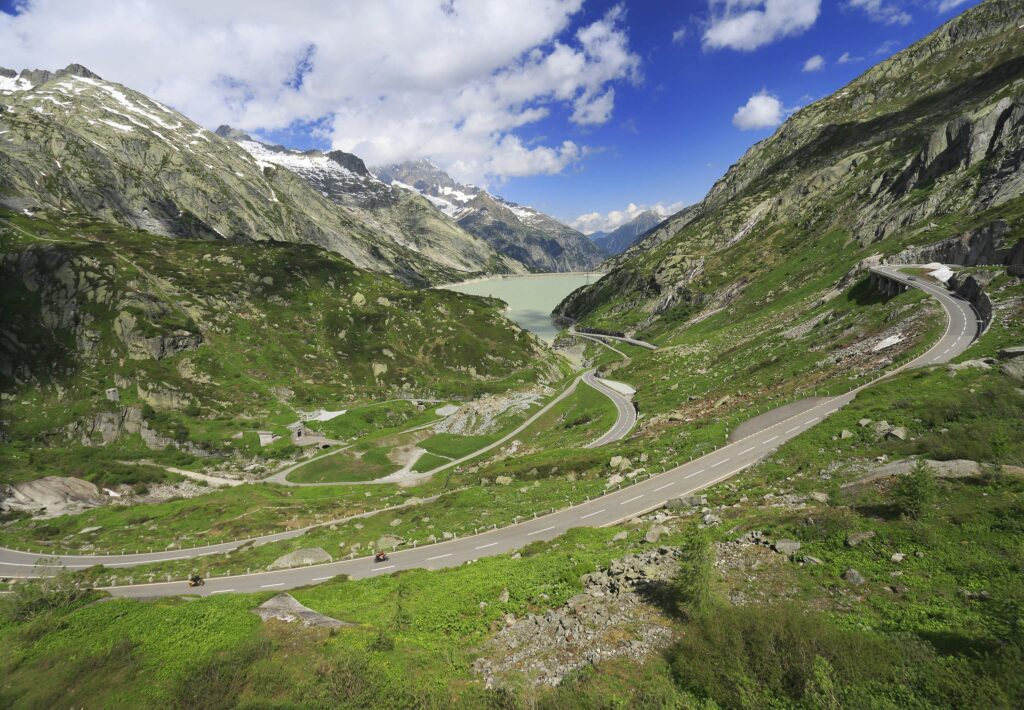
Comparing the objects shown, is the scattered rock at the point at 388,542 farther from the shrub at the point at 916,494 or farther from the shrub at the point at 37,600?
the shrub at the point at 916,494

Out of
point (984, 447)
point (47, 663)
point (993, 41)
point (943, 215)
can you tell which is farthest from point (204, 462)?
point (993, 41)

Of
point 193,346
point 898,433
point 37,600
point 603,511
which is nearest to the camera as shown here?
point 37,600

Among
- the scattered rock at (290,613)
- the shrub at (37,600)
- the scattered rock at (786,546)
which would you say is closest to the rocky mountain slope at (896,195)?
the scattered rock at (786,546)

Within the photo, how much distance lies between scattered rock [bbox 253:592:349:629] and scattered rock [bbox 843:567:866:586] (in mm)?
22199

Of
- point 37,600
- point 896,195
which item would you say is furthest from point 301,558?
point 896,195

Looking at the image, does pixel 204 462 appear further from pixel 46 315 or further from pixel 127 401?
pixel 46 315

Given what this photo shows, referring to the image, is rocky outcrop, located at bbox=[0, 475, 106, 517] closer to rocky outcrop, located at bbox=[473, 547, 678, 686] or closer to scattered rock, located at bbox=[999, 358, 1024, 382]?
rocky outcrop, located at bbox=[473, 547, 678, 686]

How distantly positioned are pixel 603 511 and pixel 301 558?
31251 mm

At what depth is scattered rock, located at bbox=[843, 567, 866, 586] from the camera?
53.8 ft

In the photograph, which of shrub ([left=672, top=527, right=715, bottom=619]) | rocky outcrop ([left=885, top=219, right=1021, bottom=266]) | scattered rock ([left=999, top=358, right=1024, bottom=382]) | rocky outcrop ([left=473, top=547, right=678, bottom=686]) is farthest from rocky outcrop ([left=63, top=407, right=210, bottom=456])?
rocky outcrop ([left=885, top=219, right=1021, bottom=266])

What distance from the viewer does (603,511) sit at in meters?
36.1

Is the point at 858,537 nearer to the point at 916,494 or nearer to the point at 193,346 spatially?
the point at 916,494

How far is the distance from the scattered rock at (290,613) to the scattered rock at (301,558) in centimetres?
2061

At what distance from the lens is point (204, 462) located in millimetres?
97438
